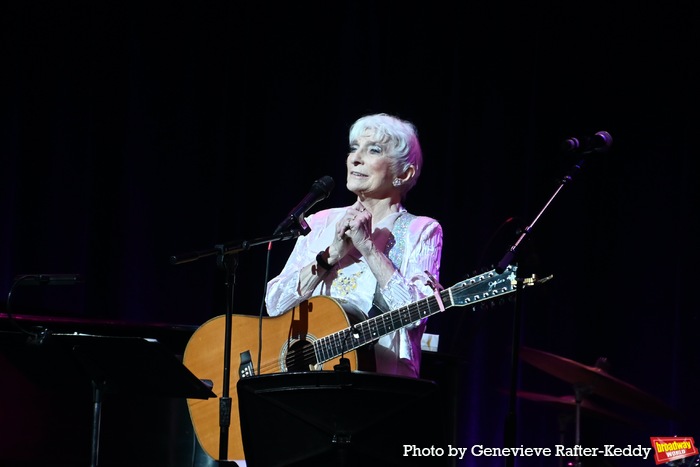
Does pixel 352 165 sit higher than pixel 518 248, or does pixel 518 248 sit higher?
pixel 352 165

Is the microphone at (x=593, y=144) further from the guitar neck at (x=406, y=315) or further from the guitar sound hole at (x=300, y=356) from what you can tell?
the guitar sound hole at (x=300, y=356)

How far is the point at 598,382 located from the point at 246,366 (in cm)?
167

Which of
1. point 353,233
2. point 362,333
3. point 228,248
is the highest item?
point 353,233

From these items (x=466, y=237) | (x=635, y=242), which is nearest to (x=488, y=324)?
(x=466, y=237)

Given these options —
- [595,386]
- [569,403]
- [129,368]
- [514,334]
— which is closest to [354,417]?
[514,334]

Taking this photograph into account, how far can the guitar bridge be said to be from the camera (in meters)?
3.94

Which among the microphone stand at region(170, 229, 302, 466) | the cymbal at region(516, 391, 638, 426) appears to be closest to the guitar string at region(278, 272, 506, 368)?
the microphone stand at region(170, 229, 302, 466)

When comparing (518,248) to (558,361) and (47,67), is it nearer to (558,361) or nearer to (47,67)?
(558,361)

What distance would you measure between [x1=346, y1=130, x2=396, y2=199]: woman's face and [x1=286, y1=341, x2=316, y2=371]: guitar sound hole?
0.85 meters

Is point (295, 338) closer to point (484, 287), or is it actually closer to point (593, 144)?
point (484, 287)

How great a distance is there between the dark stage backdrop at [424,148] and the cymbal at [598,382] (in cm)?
91

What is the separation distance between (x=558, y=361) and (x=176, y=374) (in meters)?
1.94

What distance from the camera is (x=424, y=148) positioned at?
564 centimetres

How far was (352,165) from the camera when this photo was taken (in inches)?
171
